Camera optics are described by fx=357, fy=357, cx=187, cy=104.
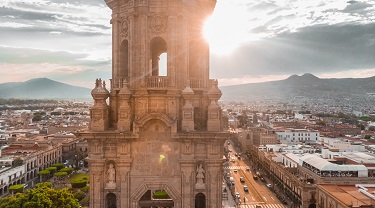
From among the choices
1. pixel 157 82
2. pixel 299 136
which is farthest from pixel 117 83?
pixel 299 136

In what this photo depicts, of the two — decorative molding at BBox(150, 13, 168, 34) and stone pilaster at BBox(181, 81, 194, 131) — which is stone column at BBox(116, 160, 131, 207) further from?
decorative molding at BBox(150, 13, 168, 34)

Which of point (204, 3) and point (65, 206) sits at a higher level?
point (204, 3)

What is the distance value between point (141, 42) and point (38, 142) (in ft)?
328

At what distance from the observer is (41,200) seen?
42.9 metres

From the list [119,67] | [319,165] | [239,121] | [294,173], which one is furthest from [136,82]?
[239,121]

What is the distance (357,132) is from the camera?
143 metres

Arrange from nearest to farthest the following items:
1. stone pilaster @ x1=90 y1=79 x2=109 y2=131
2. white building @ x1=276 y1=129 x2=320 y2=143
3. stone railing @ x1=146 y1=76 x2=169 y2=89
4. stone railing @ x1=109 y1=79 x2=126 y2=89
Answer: stone pilaster @ x1=90 y1=79 x2=109 y2=131 → stone railing @ x1=146 y1=76 x2=169 y2=89 → stone railing @ x1=109 y1=79 x2=126 y2=89 → white building @ x1=276 y1=129 x2=320 y2=143

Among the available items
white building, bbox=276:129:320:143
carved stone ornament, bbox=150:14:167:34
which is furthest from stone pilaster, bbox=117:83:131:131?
white building, bbox=276:129:320:143

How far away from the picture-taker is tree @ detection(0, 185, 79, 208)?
42.6m

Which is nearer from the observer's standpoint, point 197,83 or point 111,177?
point 111,177

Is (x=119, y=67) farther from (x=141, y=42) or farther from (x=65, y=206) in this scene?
(x=65, y=206)

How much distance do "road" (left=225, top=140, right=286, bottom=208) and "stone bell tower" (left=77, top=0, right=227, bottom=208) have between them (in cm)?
5345

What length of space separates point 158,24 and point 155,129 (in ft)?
18.7

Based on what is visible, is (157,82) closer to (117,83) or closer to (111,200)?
(117,83)
